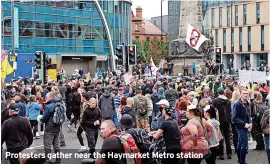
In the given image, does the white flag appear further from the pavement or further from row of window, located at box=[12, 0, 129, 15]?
row of window, located at box=[12, 0, 129, 15]

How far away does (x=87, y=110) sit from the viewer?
11.1m

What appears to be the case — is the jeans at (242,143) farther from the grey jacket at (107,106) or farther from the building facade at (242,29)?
the building facade at (242,29)

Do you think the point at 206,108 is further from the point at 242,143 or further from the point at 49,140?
the point at 49,140

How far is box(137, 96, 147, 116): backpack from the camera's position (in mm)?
12648

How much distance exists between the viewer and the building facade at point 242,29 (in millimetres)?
71875

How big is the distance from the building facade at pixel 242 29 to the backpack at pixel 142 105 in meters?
58.2

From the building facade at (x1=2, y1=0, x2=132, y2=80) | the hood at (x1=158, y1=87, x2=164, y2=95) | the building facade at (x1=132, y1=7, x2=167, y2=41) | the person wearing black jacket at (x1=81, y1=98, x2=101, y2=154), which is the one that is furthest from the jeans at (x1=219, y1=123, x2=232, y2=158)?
the building facade at (x1=132, y1=7, x2=167, y2=41)

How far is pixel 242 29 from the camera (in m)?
76.2

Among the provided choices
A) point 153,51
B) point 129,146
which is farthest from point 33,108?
point 153,51

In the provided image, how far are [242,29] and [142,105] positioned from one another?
6603 cm

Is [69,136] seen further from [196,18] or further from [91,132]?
[196,18]

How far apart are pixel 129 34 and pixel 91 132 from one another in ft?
167

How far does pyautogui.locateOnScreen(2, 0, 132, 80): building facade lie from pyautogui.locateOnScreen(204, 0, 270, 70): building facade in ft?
73.3

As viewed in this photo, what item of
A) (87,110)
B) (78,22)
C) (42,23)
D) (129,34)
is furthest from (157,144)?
(129,34)
